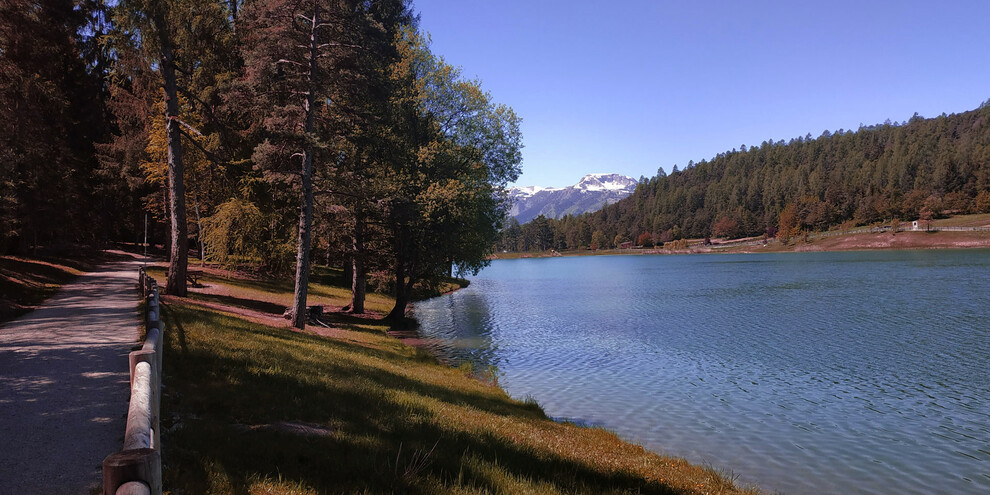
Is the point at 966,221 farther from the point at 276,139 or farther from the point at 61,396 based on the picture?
the point at 61,396

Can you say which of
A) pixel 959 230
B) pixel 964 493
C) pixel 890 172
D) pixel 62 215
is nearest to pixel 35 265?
pixel 62 215

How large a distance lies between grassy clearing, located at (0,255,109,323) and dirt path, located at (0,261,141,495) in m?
1.30

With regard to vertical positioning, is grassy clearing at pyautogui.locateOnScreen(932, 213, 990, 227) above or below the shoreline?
above

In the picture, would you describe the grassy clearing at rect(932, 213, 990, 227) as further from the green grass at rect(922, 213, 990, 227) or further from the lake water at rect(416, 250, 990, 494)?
the lake water at rect(416, 250, 990, 494)

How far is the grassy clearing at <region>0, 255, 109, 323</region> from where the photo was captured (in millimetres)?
18461

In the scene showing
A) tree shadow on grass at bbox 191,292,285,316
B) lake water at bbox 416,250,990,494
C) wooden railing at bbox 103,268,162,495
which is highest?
wooden railing at bbox 103,268,162,495

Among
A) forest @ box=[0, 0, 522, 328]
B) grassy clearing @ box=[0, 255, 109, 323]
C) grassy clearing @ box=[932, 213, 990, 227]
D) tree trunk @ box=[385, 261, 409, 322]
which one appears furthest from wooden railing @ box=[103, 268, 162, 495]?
grassy clearing @ box=[932, 213, 990, 227]

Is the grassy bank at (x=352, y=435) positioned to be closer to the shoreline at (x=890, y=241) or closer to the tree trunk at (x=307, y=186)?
the tree trunk at (x=307, y=186)

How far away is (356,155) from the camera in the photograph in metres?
29.3

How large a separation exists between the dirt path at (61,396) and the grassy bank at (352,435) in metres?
0.88

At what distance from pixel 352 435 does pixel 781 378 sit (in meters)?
18.3

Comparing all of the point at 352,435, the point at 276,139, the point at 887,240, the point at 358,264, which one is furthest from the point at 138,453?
the point at 887,240

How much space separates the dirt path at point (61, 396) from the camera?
6.30 metres

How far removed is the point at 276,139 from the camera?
1983 centimetres
